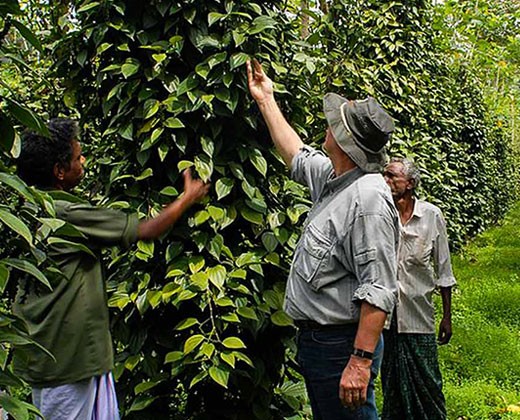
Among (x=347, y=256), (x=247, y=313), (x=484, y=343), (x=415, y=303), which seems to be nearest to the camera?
(x=347, y=256)

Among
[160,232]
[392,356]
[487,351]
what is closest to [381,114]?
[160,232]

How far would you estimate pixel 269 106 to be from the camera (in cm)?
277

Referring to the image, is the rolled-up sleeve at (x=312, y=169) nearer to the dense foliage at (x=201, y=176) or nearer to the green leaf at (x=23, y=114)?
the dense foliage at (x=201, y=176)

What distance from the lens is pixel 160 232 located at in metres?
2.49

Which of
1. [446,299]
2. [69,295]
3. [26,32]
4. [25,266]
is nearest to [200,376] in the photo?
[69,295]

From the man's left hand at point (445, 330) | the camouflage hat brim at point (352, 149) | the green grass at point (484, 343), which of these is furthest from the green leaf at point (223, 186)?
the green grass at point (484, 343)

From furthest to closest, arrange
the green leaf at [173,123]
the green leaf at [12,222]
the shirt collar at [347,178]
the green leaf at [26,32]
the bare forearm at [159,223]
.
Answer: the green leaf at [173,123] < the shirt collar at [347,178] < the bare forearm at [159,223] < the green leaf at [26,32] < the green leaf at [12,222]

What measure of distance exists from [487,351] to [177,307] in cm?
418

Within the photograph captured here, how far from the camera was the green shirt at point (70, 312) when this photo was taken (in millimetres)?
2402

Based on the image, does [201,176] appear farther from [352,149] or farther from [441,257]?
[441,257]

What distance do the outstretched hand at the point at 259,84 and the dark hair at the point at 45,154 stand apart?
71 cm

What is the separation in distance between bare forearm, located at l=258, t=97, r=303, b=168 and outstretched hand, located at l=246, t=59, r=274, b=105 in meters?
0.02

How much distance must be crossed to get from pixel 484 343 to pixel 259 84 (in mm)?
4362

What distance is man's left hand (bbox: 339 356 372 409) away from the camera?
2.38 metres
